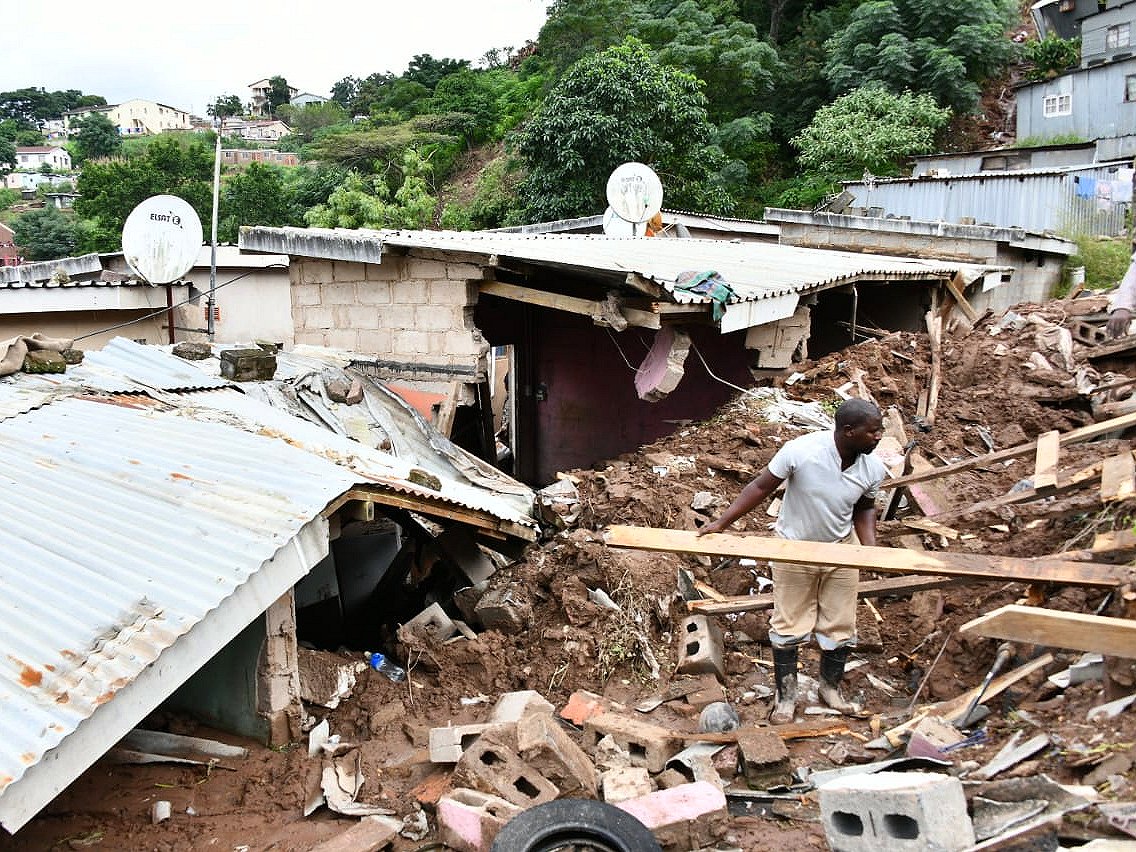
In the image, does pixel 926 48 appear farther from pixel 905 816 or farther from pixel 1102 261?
pixel 905 816

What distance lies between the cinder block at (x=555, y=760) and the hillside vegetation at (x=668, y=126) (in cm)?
2211

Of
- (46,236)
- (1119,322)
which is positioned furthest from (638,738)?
(46,236)

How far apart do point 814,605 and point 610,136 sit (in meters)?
21.3

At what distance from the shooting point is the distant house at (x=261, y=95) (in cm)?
12064

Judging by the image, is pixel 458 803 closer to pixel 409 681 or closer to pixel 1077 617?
pixel 409 681

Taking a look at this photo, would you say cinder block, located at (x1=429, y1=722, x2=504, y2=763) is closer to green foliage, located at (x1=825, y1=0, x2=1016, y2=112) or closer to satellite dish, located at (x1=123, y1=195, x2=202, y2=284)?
satellite dish, located at (x1=123, y1=195, x2=202, y2=284)

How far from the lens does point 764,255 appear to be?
13234mm

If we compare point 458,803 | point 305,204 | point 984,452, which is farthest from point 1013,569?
point 305,204

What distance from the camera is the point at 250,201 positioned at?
34781 millimetres

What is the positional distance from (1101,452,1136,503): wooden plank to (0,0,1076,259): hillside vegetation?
804 inches

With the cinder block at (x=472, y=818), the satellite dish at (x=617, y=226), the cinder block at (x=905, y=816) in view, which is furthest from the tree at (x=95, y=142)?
the cinder block at (x=905, y=816)

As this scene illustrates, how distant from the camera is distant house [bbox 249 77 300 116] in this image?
120637 mm

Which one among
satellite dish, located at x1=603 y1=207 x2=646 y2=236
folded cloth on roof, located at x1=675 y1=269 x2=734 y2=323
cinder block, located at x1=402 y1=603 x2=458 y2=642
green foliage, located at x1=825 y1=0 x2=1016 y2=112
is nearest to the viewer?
cinder block, located at x1=402 y1=603 x2=458 y2=642

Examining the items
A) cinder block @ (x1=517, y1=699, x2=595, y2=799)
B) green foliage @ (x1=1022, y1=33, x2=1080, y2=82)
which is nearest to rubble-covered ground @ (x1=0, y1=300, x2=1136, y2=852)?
cinder block @ (x1=517, y1=699, x2=595, y2=799)
